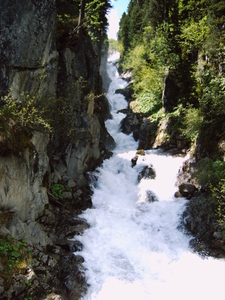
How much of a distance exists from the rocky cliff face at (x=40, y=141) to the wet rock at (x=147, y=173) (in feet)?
15.0

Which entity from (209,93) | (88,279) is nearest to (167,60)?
(209,93)

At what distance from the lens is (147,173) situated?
686 inches

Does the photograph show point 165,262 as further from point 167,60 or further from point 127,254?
point 167,60

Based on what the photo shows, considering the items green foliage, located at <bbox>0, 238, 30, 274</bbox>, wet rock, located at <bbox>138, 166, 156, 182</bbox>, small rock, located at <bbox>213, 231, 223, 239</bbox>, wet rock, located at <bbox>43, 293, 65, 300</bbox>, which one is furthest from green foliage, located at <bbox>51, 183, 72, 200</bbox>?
small rock, located at <bbox>213, 231, 223, 239</bbox>

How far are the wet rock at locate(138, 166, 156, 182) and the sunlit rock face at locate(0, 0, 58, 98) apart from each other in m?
9.31

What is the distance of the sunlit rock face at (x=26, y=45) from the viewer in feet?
29.8

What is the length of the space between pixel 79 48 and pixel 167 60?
1080 cm

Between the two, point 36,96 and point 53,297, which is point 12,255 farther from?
point 36,96

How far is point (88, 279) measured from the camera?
839 cm

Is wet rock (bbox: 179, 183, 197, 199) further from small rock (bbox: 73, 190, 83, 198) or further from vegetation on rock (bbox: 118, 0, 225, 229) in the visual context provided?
small rock (bbox: 73, 190, 83, 198)

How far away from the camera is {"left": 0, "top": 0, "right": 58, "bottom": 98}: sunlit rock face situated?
9.09m

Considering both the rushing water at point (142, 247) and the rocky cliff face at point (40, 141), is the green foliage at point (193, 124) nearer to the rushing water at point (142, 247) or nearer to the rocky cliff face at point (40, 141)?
the rushing water at point (142, 247)

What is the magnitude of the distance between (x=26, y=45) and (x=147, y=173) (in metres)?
11.6

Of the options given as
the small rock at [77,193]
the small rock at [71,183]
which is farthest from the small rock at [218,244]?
the small rock at [71,183]
